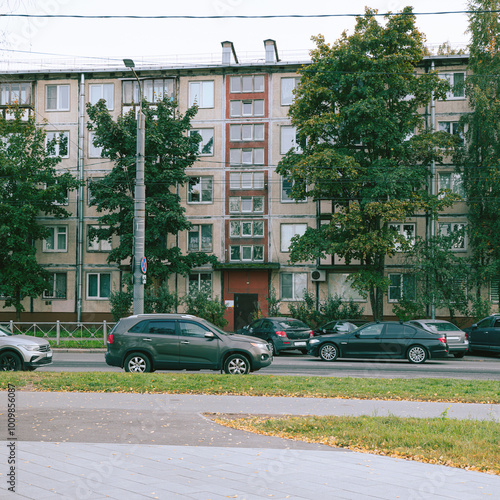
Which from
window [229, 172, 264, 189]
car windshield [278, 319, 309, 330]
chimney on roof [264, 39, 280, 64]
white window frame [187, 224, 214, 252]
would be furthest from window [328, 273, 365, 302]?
chimney on roof [264, 39, 280, 64]

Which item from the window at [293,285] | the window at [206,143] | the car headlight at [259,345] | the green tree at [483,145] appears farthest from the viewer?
the window at [206,143]

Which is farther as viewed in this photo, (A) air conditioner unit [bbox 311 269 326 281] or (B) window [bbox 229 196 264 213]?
(B) window [bbox 229 196 264 213]

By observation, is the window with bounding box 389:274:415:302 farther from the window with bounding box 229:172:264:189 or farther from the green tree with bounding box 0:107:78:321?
the green tree with bounding box 0:107:78:321

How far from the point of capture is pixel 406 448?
7.42m

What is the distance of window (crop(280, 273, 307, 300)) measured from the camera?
130 feet

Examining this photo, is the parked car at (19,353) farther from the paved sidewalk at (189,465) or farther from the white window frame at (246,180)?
the white window frame at (246,180)

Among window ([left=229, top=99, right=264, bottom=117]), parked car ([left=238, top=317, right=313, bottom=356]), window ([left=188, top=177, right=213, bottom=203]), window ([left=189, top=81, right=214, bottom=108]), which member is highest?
window ([left=189, top=81, right=214, bottom=108])

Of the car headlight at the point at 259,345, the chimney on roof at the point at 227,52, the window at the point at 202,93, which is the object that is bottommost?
the car headlight at the point at 259,345

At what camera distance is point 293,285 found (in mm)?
39625

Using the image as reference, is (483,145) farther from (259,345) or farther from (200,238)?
(259,345)

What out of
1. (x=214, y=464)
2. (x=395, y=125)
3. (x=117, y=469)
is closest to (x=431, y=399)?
(x=214, y=464)

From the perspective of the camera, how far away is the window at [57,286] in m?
41.4

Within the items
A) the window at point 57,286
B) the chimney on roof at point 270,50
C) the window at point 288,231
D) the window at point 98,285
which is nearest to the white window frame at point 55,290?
the window at point 57,286

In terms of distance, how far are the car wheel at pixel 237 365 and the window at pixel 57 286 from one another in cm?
2782
